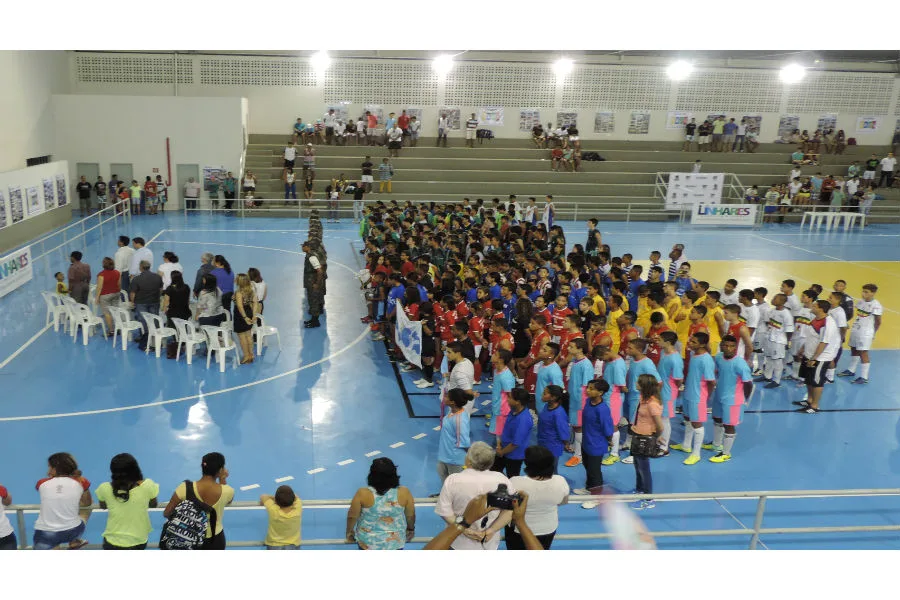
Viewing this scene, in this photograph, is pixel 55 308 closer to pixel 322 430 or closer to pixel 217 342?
pixel 217 342

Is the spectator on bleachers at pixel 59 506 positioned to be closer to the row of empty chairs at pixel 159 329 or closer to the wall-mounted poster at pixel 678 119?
the row of empty chairs at pixel 159 329

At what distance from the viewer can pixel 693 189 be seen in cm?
3098

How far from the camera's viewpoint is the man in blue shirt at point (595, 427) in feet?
24.1

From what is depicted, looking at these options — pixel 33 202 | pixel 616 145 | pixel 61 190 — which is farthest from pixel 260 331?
pixel 616 145

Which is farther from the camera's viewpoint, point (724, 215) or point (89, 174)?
point (724, 215)

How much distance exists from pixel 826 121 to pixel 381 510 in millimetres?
38375

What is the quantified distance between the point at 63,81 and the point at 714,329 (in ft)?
96.8

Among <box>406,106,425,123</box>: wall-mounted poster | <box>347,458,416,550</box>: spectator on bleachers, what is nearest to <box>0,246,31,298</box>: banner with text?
<box>347,458,416,550</box>: spectator on bleachers

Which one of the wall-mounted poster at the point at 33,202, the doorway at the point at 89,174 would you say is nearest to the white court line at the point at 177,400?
the wall-mounted poster at the point at 33,202

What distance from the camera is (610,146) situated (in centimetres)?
3559

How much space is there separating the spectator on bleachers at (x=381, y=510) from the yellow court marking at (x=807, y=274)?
14755 mm

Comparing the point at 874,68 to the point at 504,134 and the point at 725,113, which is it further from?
the point at 504,134

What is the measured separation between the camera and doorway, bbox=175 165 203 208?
1168 inches
